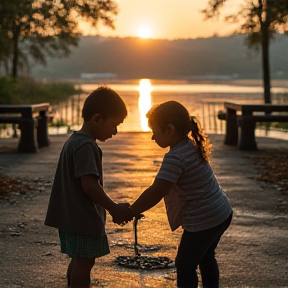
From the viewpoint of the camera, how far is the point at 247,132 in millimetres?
13320

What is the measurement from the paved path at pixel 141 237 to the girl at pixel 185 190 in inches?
35.5

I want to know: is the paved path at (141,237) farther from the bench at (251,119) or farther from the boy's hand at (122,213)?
the bench at (251,119)

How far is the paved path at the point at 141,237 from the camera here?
16.2 ft

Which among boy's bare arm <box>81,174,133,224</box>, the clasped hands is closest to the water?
the clasped hands

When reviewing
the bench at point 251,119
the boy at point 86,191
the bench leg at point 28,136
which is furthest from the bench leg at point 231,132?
the boy at point 86,191

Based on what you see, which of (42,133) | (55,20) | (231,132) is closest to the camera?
(42,133)

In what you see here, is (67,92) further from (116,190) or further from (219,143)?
(116,190)

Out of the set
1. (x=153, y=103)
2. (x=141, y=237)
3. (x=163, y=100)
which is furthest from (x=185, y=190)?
(x=163, y=100)

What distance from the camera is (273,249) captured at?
5.77 m

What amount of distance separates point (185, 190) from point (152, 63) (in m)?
138

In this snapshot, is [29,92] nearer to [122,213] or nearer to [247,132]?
[247,132]

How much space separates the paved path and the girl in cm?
90

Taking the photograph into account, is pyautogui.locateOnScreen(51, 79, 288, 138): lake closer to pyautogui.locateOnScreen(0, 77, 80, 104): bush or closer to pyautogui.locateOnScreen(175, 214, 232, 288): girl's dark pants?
pyautogui.locateOnScreen(0, 77, 80, 104): bush

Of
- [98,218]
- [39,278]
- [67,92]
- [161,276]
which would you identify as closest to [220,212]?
[98,218]
